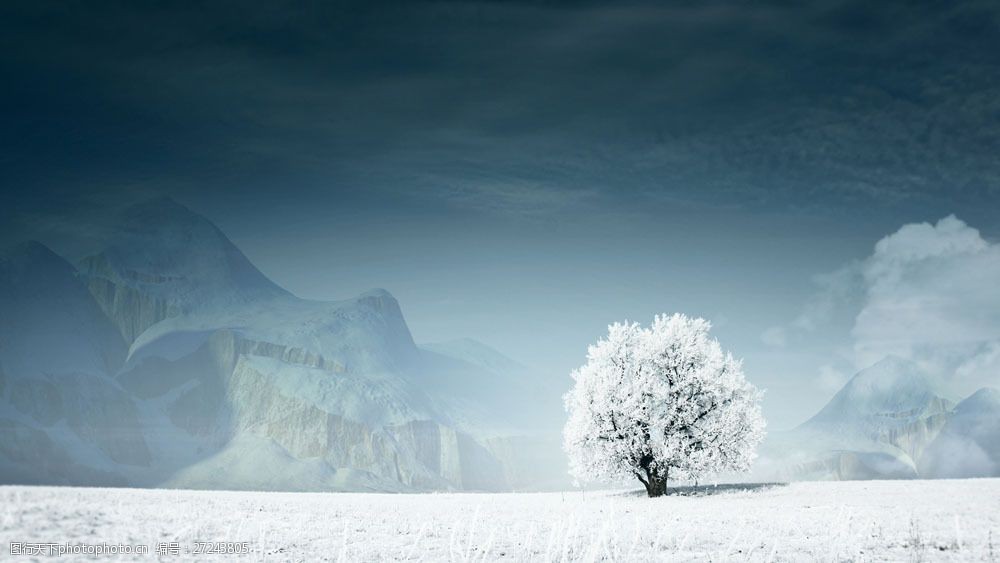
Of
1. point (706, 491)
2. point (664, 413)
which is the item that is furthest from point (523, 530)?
point (706, 491)

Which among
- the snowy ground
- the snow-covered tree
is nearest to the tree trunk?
the snow-covered tree

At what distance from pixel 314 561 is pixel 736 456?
39.9 meters

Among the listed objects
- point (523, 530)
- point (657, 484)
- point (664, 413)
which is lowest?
point (523, 530)

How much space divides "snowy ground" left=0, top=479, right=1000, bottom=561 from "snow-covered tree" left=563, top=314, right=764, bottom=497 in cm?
1288

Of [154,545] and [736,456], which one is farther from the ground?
[736,456]

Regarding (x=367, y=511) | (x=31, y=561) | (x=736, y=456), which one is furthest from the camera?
(x=736, y=456)

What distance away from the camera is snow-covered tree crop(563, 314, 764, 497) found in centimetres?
5616

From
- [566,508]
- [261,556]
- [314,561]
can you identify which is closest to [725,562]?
[314,561]

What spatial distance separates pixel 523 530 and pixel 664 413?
27.7m

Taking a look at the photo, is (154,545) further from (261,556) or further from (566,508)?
(566,508)

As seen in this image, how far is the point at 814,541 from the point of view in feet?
91.1

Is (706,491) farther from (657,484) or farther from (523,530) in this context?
(523,530)

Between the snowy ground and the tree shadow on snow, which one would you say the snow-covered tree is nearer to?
the tree shadow on snow

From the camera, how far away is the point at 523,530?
31.8 meters
